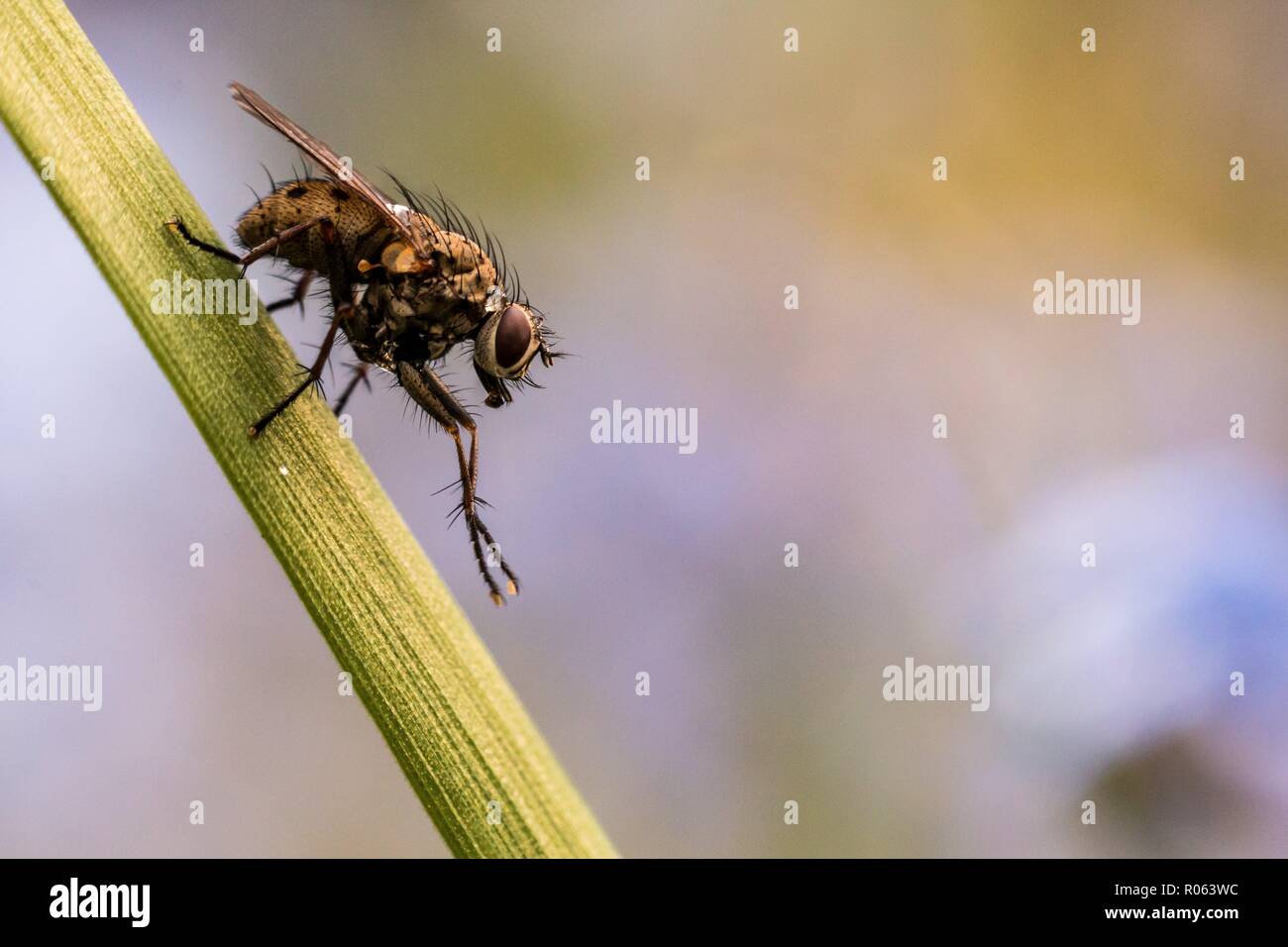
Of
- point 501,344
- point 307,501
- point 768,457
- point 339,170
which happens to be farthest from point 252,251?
point 768,457

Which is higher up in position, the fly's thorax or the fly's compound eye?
the fly's thorax

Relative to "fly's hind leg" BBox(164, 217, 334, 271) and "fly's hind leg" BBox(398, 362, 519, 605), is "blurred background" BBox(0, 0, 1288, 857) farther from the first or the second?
"fly's hind leg" BBox(398, 362, 519, 605)

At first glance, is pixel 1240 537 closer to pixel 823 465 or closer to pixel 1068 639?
pixel 1068 639
